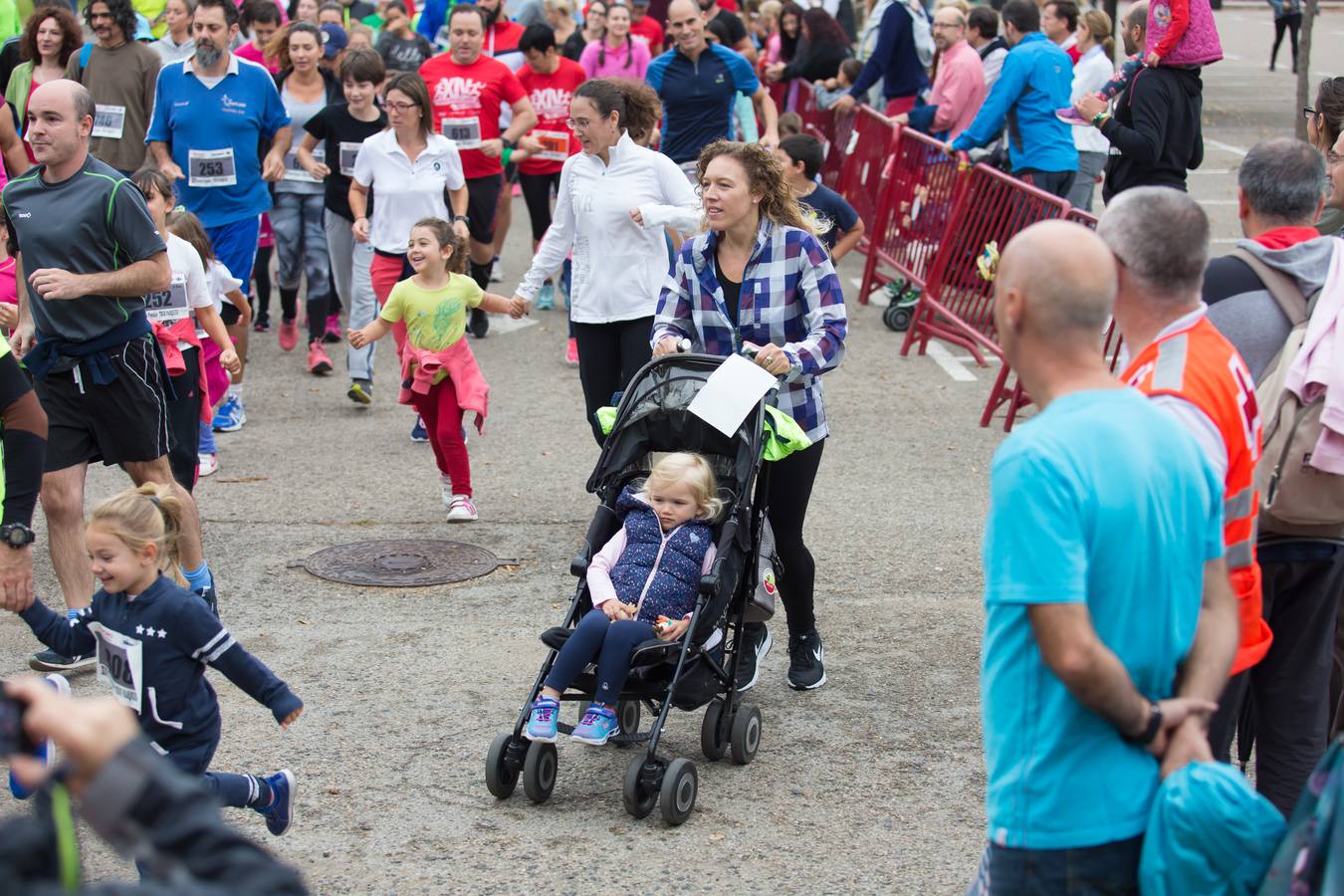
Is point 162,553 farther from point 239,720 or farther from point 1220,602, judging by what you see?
point 1220,602

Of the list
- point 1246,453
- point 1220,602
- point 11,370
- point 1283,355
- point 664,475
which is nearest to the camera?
Answer: point 1220,602

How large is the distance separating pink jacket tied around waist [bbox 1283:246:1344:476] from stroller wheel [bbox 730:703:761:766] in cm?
206

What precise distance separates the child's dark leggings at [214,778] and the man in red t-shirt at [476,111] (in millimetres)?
7188

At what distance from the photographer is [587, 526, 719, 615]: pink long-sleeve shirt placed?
16.8 feet

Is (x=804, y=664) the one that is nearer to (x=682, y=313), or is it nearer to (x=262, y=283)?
(x=682, y=313)

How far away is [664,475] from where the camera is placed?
17.1 feet

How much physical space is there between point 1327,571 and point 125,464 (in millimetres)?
4383

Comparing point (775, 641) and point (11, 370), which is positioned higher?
point (11, 370)

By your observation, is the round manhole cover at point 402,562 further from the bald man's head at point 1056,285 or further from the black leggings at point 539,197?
the black leggings at point 539,197

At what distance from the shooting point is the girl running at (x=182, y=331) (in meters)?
6.68

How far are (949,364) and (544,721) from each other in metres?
6.77

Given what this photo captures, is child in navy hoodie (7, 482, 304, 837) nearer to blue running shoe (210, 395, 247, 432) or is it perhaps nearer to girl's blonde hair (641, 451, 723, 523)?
girl's blonde hair (641, 451, 723, 523)

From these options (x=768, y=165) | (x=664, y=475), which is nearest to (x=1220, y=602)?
(x=664, y=475)

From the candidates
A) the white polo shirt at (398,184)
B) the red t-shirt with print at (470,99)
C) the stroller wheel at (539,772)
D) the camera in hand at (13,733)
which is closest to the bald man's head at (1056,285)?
the camera in hand at (13,733)
